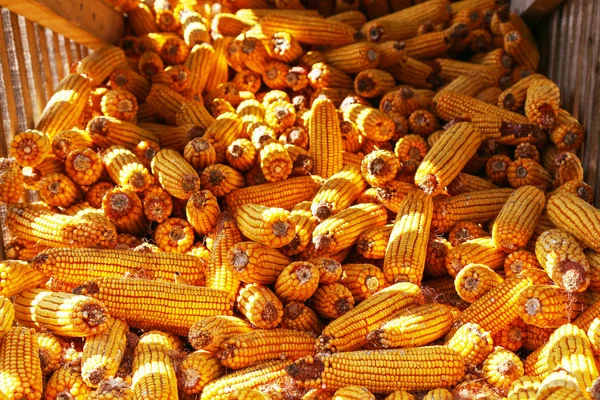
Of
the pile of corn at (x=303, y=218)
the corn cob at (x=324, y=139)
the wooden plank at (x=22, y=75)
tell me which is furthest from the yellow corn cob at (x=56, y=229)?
the corn cob at (x=324, y=139)

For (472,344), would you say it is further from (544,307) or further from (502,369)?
(544,307)

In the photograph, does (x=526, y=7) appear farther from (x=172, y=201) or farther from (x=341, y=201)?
(x=172, y=201)

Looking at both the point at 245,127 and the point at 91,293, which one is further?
the point at 245,127

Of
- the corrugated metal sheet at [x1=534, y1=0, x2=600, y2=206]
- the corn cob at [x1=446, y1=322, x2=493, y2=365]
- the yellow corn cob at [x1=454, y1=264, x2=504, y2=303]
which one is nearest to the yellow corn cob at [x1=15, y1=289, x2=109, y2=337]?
the corn cob at [x1=446, y1=322, x2=493, y2=365]

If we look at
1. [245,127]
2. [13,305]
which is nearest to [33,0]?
[245,127]

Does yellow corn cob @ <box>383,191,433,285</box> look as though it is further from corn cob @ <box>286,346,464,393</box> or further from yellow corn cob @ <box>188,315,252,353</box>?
yellow corn cob @ <box>188,315,252,353</box>

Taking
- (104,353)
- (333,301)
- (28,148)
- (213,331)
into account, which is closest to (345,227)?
(333,301)

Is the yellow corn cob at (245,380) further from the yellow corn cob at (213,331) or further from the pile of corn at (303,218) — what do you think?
the yellow corn cob at (213,331)
